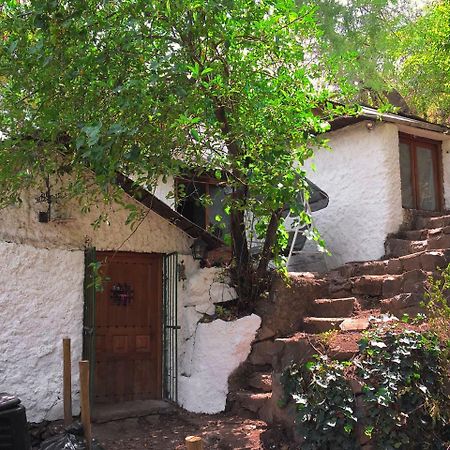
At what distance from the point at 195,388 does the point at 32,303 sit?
2.38 metres

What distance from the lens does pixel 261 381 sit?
6719 mm

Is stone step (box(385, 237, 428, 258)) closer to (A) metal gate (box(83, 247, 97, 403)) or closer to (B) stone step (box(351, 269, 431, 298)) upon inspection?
(B) stone step (box(351, 269, 431, 298))

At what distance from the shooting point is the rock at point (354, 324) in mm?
5938

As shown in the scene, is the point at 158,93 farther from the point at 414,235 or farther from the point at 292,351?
the point at 414,235

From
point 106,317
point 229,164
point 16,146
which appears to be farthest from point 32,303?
point 229,164

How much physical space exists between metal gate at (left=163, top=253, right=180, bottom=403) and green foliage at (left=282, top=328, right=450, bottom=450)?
112 inches

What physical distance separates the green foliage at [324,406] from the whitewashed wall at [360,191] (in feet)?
14.3

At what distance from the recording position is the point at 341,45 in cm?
961

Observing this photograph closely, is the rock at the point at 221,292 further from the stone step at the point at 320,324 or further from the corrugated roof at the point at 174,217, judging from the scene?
the stone step at the point at 320,324

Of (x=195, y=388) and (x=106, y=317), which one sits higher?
(x=106, y=317)

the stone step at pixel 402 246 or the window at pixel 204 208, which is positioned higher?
the window at pixel 204 208

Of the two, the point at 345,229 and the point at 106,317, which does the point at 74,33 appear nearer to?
the point at 106,317

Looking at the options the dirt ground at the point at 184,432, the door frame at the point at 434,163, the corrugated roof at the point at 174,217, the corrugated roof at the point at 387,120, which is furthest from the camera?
the door frame at the point at 434,163

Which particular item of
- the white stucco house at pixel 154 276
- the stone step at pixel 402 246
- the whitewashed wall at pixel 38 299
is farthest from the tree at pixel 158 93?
the stone step at pixel 402 246
